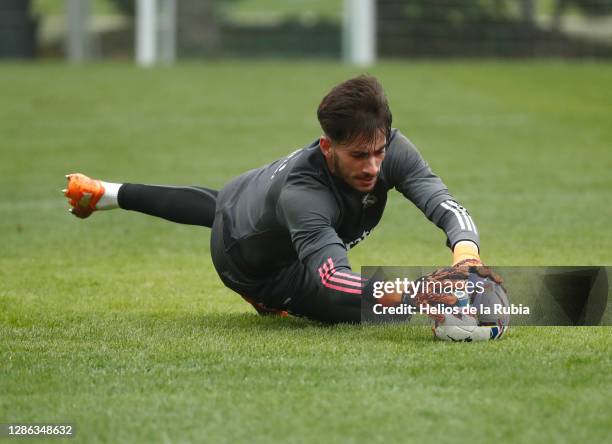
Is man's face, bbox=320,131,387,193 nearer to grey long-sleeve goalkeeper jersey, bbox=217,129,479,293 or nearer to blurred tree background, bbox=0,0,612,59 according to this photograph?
grey long-sleeve goalkeeper jersey, bbox=217,129,479,293

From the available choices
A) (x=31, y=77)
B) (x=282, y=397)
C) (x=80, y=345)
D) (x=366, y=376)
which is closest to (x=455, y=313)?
(x=366, y=376)

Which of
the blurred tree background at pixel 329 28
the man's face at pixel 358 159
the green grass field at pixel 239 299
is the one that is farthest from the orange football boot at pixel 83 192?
the blurred tree background at pixel 329 28

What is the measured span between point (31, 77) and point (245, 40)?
5864mm

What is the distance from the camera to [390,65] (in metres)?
27.2

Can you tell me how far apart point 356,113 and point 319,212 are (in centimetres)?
55

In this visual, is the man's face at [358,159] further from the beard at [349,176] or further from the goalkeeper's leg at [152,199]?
the goalkeeper's leg at [152,199]

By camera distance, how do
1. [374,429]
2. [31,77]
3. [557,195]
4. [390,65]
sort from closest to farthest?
[374,429], [557,195], [31,77], [390,65]

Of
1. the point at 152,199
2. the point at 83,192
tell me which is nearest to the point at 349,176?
the point at 152,199

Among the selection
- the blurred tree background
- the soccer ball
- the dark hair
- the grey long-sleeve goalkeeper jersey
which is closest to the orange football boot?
the grey long-sleeve goalkeeper jersey

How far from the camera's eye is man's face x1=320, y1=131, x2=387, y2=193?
5727 millimetres

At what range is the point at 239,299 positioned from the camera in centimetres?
782

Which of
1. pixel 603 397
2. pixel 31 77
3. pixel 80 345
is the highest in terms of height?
pixel 603 397

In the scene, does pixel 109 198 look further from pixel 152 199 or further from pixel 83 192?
pixel 152 199

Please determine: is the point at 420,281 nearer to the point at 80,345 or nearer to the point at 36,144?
the point at 80,345
